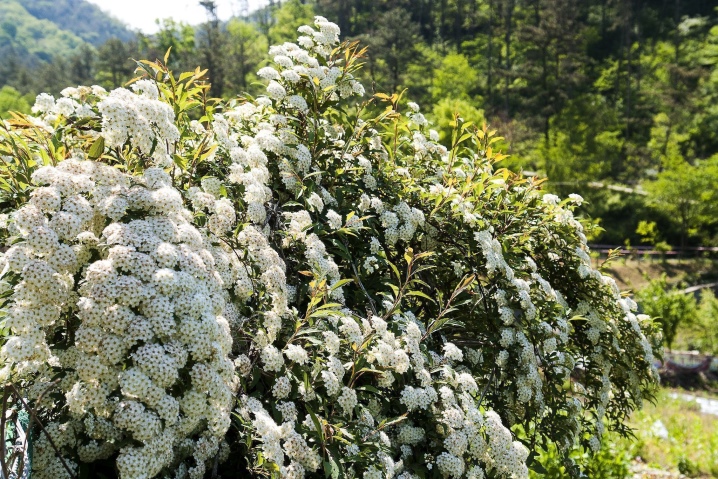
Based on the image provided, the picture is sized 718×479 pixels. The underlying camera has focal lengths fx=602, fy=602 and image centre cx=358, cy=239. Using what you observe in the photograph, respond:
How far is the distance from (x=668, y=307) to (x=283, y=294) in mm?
15437

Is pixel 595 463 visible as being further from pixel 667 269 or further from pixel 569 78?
pixel 569 78

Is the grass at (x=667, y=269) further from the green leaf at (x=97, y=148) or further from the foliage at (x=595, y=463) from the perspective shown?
the green leaf at (x=97, y=148)

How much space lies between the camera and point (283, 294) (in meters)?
2.35

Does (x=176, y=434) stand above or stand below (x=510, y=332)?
above

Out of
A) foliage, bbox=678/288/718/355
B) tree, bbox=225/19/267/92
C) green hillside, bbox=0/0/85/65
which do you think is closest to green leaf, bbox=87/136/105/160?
foliage, bbox=678/288/718/355

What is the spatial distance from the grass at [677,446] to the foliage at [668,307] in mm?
6490

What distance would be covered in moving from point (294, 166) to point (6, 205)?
1.29 meters

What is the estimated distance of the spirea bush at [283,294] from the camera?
1708 millimetres

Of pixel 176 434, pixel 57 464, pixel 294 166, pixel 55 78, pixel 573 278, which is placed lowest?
pixel 55 78

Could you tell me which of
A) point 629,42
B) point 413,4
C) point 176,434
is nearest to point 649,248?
point 629,42

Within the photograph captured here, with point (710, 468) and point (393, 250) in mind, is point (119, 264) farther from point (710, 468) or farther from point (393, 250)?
point (710, 468)

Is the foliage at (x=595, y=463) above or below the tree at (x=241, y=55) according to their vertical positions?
above

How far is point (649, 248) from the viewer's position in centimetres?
2938

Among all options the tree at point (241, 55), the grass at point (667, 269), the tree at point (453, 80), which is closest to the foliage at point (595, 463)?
the grass at point (667, 269)
